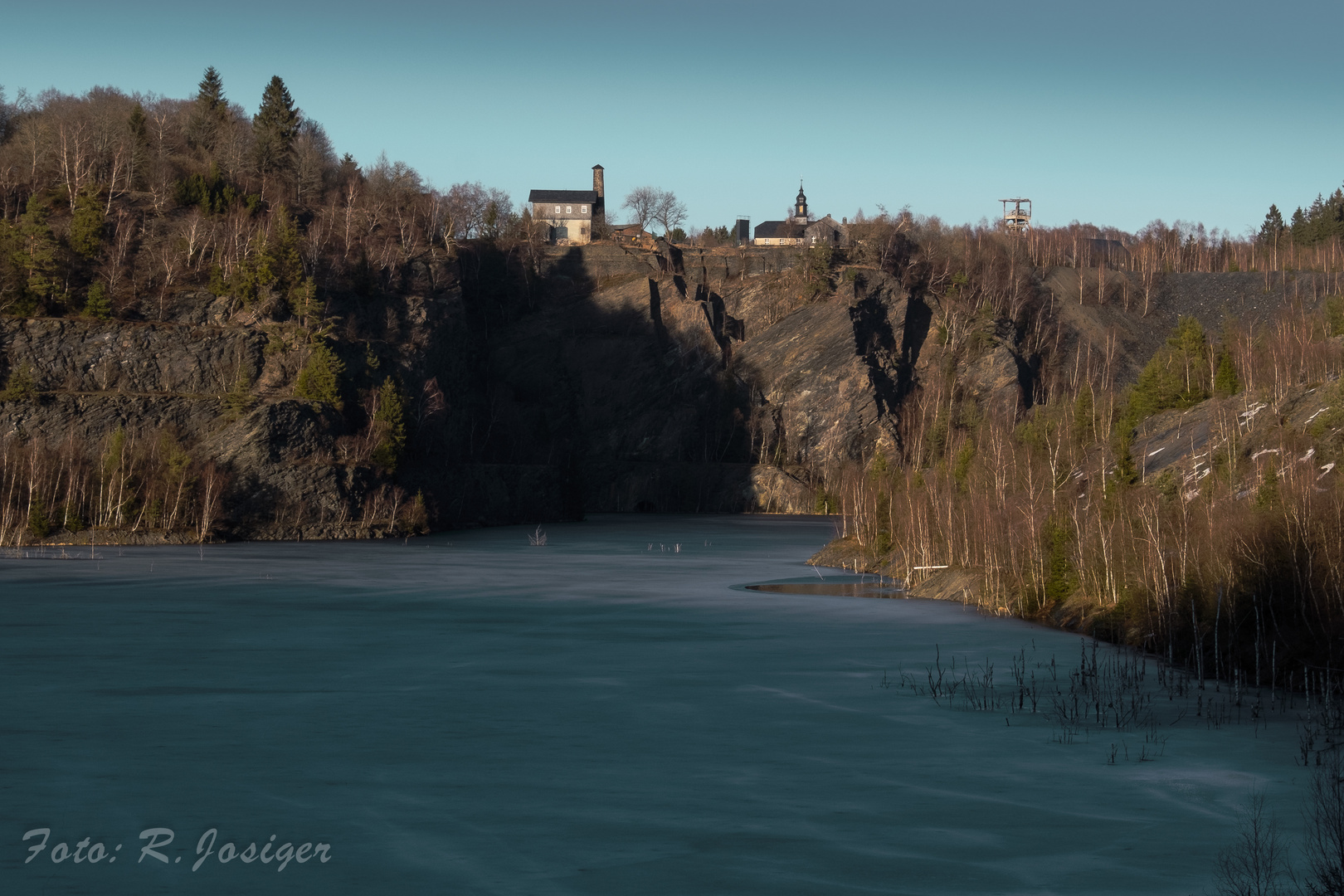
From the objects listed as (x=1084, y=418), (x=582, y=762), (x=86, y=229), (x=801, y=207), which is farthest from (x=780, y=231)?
(x=582, y=762)

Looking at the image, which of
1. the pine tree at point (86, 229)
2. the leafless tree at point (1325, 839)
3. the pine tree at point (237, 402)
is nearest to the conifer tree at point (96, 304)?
the pine tree at point (86, 229)

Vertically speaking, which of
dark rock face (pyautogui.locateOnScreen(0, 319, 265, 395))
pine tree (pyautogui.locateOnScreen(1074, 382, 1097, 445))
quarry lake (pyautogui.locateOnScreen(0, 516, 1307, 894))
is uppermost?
dark rock face (pyautogui.locateOnScreen(0, 319, 265, 395))

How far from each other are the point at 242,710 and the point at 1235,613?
2010 centimetres

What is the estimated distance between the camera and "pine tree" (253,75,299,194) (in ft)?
383

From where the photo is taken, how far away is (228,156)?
376 ft

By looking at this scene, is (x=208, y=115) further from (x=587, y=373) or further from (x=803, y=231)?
(x=803, y=231)

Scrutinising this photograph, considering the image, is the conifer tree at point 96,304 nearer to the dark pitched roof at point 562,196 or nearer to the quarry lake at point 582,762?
the quarry lake at point 582,762

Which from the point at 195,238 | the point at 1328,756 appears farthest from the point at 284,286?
the point at 1328,756

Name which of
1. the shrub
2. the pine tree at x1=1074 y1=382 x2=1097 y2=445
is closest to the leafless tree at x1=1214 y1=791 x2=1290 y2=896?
the pine tree at x1=1074 y1=382 x2=1097 y2=445

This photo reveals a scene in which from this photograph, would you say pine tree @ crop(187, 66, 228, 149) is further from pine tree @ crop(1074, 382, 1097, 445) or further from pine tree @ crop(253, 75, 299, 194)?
pine tree @ crop(1074, 382, 1097, 445)

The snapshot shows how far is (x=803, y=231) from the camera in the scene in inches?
6358

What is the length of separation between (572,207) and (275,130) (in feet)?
230

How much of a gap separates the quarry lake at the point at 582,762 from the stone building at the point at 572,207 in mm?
145560

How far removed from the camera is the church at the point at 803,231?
15012cm
